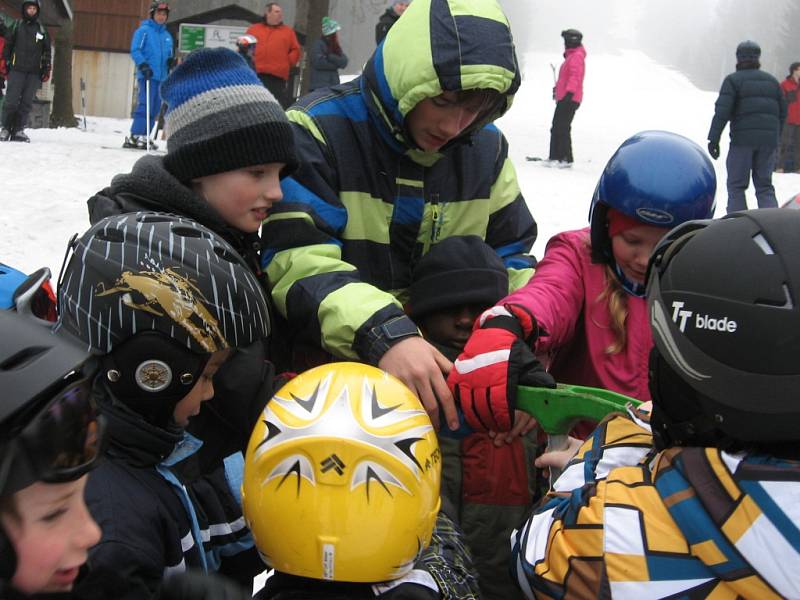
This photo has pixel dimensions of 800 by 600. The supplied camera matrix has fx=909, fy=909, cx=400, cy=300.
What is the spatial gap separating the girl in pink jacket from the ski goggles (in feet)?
4.03

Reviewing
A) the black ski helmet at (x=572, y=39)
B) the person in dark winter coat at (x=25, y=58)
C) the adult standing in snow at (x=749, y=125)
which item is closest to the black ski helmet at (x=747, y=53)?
the adult standing in snow at (x=749, y=125)

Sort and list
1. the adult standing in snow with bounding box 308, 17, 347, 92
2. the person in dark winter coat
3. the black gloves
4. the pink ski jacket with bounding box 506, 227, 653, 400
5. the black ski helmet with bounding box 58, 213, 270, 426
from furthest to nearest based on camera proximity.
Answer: the adult standing in snow with bounding box 308, 17, 347, 92
the black gloves
the person in dark winter coat
the pink ski jacket with bounding box 506, 227, 653, 400
the black ski helmet with bounding box 58, 213, 270, 426

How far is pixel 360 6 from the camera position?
44125 millimetres

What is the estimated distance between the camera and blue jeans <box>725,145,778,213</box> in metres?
12.7

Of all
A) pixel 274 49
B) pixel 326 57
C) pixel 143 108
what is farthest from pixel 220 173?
pixel 326 57

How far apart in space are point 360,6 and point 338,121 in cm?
4358

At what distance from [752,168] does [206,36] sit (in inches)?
449

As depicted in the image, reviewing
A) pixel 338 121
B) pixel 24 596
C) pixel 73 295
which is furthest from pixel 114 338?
pixel 338 121

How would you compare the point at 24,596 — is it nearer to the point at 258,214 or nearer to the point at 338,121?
the point at 258,214

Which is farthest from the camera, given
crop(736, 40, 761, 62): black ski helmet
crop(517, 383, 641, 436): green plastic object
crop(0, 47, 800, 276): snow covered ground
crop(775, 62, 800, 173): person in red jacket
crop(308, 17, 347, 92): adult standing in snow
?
crop(775, 62, 800, 173): person in red jacket

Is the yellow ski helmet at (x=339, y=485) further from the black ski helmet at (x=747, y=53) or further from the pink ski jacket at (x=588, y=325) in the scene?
the black ski helmet at (x=747, y=53)

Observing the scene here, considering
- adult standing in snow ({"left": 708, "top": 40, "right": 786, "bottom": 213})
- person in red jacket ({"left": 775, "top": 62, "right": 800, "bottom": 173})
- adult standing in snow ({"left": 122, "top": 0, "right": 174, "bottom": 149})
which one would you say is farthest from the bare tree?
person in red jacket ({"left": 775, "top": 62, "right": 800, "bottom": 173})

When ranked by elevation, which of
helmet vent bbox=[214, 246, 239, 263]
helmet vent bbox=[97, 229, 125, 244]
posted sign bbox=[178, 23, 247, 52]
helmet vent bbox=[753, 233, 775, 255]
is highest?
helmet vent bbox=[753, 233, 775, 255]

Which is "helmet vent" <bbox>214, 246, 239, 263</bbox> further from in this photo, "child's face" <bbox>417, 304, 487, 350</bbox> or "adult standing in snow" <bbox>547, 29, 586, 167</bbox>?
"adult standing in snow" <bbox>547, 29, 586, 167</bbox>
